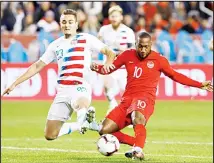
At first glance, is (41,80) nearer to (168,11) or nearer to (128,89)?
(168,11)

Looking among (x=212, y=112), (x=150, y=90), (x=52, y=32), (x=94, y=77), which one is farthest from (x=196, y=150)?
(x=52, y=32)

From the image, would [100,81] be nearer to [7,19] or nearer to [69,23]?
[7,19]

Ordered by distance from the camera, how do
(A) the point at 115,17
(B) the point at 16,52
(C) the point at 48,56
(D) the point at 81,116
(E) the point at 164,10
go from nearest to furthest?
(D) the point at 81,116 → (C) the point at 48,56 → (A) the point at 115,17 → (B) the point at 16,52 → (E) the point at 164,10

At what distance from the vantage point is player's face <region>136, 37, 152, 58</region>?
13.0 metres

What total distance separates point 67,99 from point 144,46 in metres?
1.55

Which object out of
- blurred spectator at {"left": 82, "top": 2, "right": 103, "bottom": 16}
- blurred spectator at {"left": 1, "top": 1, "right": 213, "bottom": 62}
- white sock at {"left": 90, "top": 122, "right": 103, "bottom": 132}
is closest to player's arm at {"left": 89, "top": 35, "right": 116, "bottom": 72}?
white sock at {"left": 90, "top": 122, "right": 103, "bottom": 132}

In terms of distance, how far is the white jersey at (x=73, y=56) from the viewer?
13750mm

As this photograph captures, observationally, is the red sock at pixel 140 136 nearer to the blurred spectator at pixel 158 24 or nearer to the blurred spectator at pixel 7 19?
the blurred spectator at pixel 7 19

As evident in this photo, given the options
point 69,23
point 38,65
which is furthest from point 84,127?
point 69,23

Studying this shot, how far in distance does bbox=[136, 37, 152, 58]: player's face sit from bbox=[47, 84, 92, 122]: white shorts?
3.61 feet

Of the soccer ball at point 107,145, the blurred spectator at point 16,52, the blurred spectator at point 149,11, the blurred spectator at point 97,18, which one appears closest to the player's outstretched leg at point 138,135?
the soccer ball at point 107,145

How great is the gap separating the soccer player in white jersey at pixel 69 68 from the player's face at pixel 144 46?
2.09 feet

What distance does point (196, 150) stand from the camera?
14625 mm

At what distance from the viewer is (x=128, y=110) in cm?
1318
